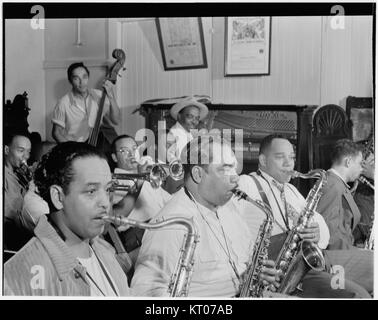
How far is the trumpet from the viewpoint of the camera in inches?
140

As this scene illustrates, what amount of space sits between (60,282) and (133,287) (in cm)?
37

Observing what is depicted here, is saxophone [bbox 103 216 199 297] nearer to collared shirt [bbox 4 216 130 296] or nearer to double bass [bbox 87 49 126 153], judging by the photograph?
collared shirt [bbox 4 216 130 296]

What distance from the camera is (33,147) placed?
360 centimetres

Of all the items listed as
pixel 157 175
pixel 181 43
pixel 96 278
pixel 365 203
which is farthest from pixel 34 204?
pixel 365 203

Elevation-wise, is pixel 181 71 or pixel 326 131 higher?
pixel 181 71

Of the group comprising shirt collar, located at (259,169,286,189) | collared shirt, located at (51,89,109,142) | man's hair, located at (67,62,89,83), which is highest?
man's hair, located at (67,62,89,83)

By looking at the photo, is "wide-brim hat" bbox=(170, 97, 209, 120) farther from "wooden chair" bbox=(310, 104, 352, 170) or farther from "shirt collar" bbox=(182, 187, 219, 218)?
"wooden chair" bbox=(310, 104, 352, 170)

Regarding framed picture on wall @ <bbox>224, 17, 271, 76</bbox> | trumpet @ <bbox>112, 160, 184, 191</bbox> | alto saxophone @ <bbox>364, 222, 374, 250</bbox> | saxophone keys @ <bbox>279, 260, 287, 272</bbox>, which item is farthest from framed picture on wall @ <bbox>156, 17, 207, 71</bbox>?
alto saxophone @ <bbox>364, 222, 374, 250</bbox>

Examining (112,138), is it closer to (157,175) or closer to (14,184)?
(157,175)

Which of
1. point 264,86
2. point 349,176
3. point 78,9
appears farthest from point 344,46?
point 78,9

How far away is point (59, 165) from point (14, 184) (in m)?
0.28

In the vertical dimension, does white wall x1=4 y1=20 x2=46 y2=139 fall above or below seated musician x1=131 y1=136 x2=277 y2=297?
above

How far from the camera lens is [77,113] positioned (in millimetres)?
3613

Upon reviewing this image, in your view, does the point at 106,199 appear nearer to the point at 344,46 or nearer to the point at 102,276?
the point at 102,276
